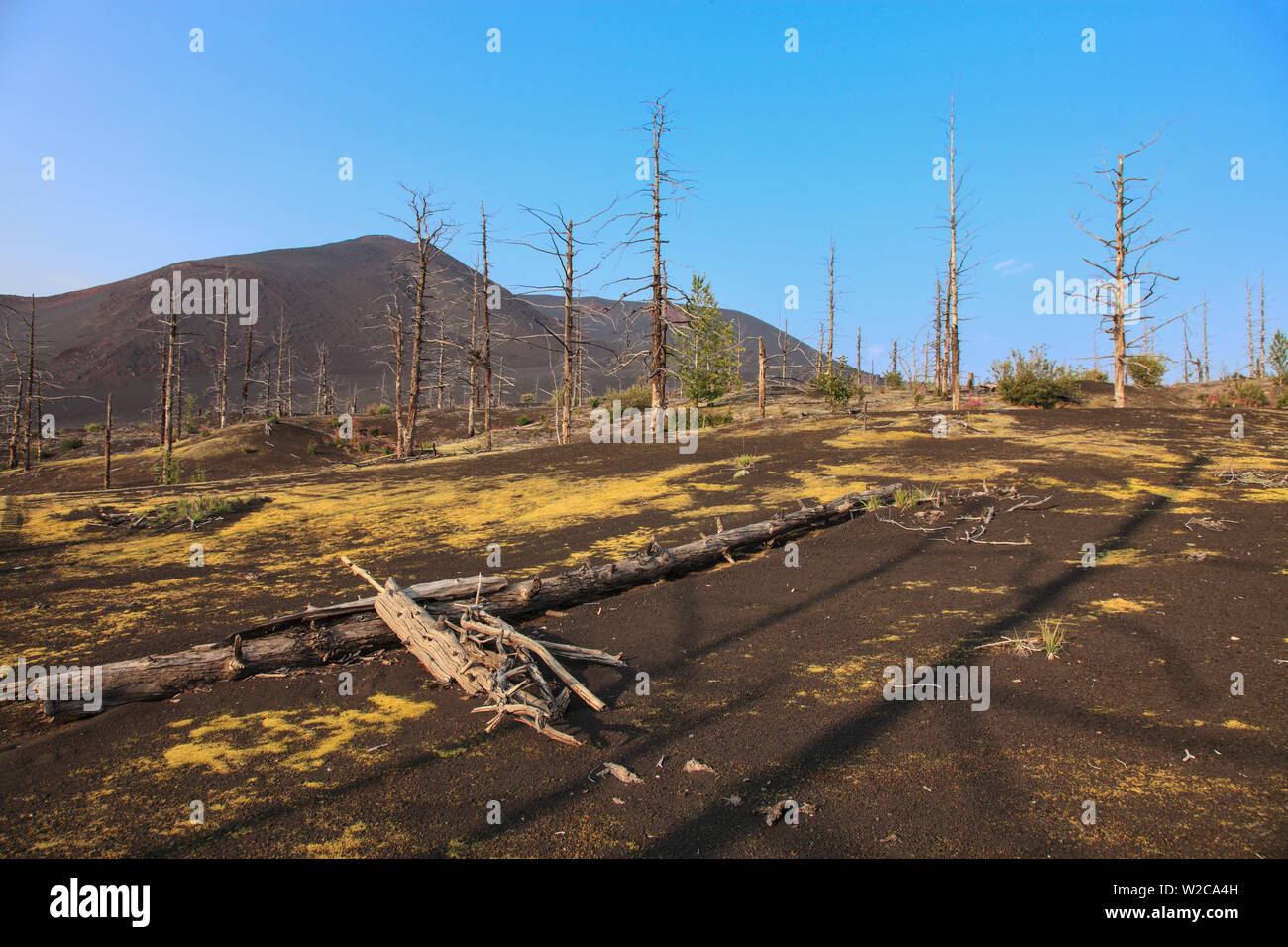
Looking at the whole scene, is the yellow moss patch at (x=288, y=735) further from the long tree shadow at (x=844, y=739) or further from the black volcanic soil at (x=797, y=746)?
the long tree shadow at (x=844, y=739)

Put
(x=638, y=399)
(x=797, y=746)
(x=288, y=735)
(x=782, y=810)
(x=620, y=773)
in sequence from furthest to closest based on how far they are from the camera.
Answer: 1. (x=638, y=399)
2. (x=288, y=735)
3. (x=797, y=746)
4. (x=620, y=773)
5. (x=782, y=810)

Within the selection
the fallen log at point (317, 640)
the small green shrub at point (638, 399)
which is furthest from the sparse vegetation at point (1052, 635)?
the small green shrub at point (638, 399)

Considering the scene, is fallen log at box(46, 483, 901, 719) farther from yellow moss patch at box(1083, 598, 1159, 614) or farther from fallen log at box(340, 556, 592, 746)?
yellow moss patch at box(1083, 598, 1159, 614)

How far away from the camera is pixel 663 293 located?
2600 cm

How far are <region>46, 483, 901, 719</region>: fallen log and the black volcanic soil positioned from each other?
8.1 inches

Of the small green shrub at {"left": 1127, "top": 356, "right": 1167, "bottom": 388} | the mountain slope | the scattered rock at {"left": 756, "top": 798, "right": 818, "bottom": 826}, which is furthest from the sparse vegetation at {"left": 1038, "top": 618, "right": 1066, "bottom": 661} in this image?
the mountain slope

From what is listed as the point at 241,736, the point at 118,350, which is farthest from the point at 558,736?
the point at 118,350

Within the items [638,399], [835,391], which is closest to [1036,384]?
[835,391]

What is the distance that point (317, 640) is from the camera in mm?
6527

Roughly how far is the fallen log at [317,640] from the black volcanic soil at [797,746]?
8.1 inches

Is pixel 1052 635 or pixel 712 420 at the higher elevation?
pixel 712 420

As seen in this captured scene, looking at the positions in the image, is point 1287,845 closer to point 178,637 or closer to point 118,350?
point 178,637

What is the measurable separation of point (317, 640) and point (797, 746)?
4730 mm

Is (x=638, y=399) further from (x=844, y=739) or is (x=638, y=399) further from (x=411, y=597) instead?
(x=844, y=739)
